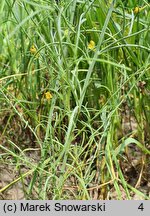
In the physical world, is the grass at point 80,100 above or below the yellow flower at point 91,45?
below

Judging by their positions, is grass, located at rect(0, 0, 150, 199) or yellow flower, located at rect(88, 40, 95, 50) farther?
yellow flower, located at rect(88, 40, 95, 50)

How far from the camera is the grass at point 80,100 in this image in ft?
4.53

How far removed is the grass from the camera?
4.53ft

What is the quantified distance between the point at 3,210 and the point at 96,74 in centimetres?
53

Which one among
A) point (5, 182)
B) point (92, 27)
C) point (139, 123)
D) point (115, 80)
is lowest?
point (5, 182)

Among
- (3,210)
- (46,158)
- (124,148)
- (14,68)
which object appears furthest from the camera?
(14,68)

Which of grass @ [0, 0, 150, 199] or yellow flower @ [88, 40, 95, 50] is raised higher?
yellow flower @ [88, 40, 95, 50]

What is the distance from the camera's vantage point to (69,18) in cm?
159

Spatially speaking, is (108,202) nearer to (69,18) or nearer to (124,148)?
(124,148)

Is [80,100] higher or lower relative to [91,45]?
lower

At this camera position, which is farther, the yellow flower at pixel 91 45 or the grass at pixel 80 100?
the yellow flower at pixel 91 45

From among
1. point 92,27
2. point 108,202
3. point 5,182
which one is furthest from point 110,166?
point 92,27

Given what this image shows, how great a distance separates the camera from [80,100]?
1.34 metres

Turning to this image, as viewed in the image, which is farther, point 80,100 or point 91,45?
point 91,45
